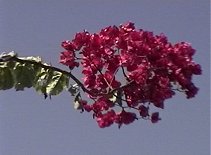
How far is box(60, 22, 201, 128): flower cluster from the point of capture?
3945 mm

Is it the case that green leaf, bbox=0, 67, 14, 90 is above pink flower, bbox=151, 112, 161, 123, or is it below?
above

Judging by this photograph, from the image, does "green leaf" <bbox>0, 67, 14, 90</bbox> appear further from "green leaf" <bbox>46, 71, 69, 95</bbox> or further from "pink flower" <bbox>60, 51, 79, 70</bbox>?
"pink flower" <bbox>60, 51, 79, 70</bbox>

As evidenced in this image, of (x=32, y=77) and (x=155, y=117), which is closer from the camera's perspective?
(x=155, y=117)

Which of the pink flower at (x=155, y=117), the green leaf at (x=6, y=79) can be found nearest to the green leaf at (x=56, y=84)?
the green leaf at (x=6, y=79)

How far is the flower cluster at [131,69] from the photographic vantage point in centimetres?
395

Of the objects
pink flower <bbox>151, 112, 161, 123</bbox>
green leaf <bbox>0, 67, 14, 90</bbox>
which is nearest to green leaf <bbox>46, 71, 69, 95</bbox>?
green leaf <bbox>0, 67, 14, 90</bbox>

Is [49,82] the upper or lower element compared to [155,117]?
upper

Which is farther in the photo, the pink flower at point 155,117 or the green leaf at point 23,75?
the green leaf at point 23,75

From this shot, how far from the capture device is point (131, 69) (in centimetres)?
399

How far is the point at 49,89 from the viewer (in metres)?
4.48

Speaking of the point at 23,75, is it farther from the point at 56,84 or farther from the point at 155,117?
the point at 155,117

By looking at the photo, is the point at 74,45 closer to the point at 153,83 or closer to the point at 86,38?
the point at 86,38

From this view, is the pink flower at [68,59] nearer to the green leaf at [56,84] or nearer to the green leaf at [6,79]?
the green leaf at [56,84]

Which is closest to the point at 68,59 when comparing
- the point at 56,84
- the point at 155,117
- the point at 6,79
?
the point at 56,84
